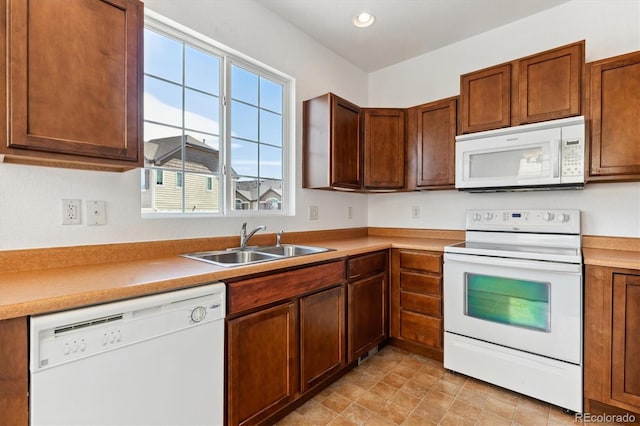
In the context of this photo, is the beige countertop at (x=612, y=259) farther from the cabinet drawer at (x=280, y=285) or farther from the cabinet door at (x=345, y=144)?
the cabinet door at (x=345, y=144)

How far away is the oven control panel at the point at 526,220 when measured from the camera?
2209mm

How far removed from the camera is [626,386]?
1681 millimetres

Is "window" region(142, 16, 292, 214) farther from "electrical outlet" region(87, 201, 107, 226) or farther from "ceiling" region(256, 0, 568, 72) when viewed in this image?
"ceiling" region(256, 0, 568, 72)

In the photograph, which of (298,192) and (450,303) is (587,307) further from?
(298,192)

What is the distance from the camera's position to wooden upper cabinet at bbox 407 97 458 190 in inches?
103

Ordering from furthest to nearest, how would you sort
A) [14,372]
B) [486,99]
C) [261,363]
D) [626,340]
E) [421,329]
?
1. [421,329]
2. [486,99]
3. [626,340]
4. [261,363]
5. [14,372]

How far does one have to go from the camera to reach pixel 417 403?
1.92 meters

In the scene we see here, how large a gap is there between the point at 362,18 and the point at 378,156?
1131mm

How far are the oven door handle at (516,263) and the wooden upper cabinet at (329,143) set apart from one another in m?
1.07

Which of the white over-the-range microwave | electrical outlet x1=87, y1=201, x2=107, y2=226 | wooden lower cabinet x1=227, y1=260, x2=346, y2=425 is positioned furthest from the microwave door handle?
electrical outlet x1=87, y1=201, x2=107, y2=226

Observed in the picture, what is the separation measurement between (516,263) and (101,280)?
221cm

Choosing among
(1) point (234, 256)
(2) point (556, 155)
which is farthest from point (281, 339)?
(2) point (556, 155)

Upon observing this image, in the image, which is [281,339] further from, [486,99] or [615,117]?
[615,117]

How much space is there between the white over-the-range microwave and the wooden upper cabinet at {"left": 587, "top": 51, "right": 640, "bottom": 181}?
124mm
